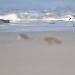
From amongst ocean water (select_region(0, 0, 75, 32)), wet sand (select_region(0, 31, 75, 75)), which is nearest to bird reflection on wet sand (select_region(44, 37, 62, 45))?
wet sand (select_region(0, 31, 75, 75))

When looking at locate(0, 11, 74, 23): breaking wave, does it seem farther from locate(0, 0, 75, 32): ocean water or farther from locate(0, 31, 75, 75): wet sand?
locate(0, 31, 75, 75): wet sand

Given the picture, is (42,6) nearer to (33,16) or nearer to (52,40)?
(33,16)

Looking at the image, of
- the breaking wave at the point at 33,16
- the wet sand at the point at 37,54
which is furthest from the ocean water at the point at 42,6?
the wet sand at the point at 37,54

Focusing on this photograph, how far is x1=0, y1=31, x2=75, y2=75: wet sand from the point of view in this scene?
175 cm

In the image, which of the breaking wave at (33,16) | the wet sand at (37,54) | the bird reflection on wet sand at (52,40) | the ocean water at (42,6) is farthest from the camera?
the ocean water at (42,6)

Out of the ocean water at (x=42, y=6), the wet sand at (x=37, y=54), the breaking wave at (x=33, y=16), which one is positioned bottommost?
the wet sand at (x=37, y=54)

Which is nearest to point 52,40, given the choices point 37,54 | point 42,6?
point 37,54

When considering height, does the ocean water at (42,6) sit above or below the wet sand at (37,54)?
above

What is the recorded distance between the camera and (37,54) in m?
1.98

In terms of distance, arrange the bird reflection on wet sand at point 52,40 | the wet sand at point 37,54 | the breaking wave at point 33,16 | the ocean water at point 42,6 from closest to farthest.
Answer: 1. the wet sand at point 37,54
2. the bird reflection on wet sand at point 52,40
3. the breaking wave at point 33,16
4. the ocean water at point 42,6

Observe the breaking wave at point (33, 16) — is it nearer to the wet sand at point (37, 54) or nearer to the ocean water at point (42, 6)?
the ocean water at point (42, 6)

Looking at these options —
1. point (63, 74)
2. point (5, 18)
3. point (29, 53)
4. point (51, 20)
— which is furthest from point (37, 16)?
point (63, 74)

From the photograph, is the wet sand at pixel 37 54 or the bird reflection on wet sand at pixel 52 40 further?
the bird reflection on wet sand at pixel 52 40

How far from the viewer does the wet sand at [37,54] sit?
175cm
